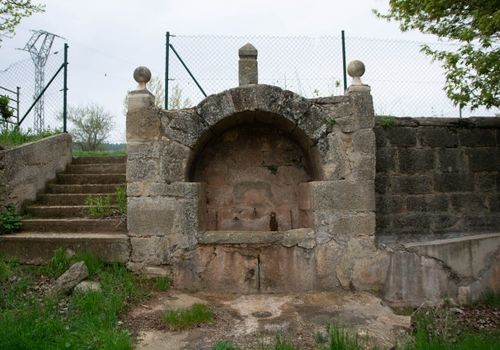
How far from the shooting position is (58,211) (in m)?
5.70

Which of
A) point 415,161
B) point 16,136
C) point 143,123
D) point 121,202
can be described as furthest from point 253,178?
point 16,136

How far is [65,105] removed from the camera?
26.3ft

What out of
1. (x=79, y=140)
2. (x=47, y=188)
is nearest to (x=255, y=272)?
(x=47, y=188)

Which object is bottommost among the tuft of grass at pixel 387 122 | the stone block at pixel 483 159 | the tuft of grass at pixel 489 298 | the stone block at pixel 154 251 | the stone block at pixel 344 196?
the tuft of grass at pixel 489 298

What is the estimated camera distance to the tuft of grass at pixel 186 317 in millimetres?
3504

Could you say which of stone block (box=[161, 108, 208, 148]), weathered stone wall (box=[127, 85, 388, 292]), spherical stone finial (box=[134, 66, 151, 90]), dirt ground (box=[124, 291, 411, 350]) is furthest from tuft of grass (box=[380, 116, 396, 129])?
spherical stone finial (box=[134, 66, 151, 90])

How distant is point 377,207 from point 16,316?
418 centimetres

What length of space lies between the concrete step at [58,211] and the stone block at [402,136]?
14.3 ft

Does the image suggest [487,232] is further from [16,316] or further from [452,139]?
[16,316]

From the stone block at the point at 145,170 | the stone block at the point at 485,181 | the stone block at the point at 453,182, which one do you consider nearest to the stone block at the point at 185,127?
the stone block at the point at 145,170

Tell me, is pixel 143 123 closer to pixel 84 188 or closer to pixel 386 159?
pixel 84 188

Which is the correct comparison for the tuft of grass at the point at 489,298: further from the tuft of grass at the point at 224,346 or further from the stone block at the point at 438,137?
the tuft of grass at the point at 224,346

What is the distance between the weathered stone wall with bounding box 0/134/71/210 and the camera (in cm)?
558

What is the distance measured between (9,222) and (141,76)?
2.76 meters
